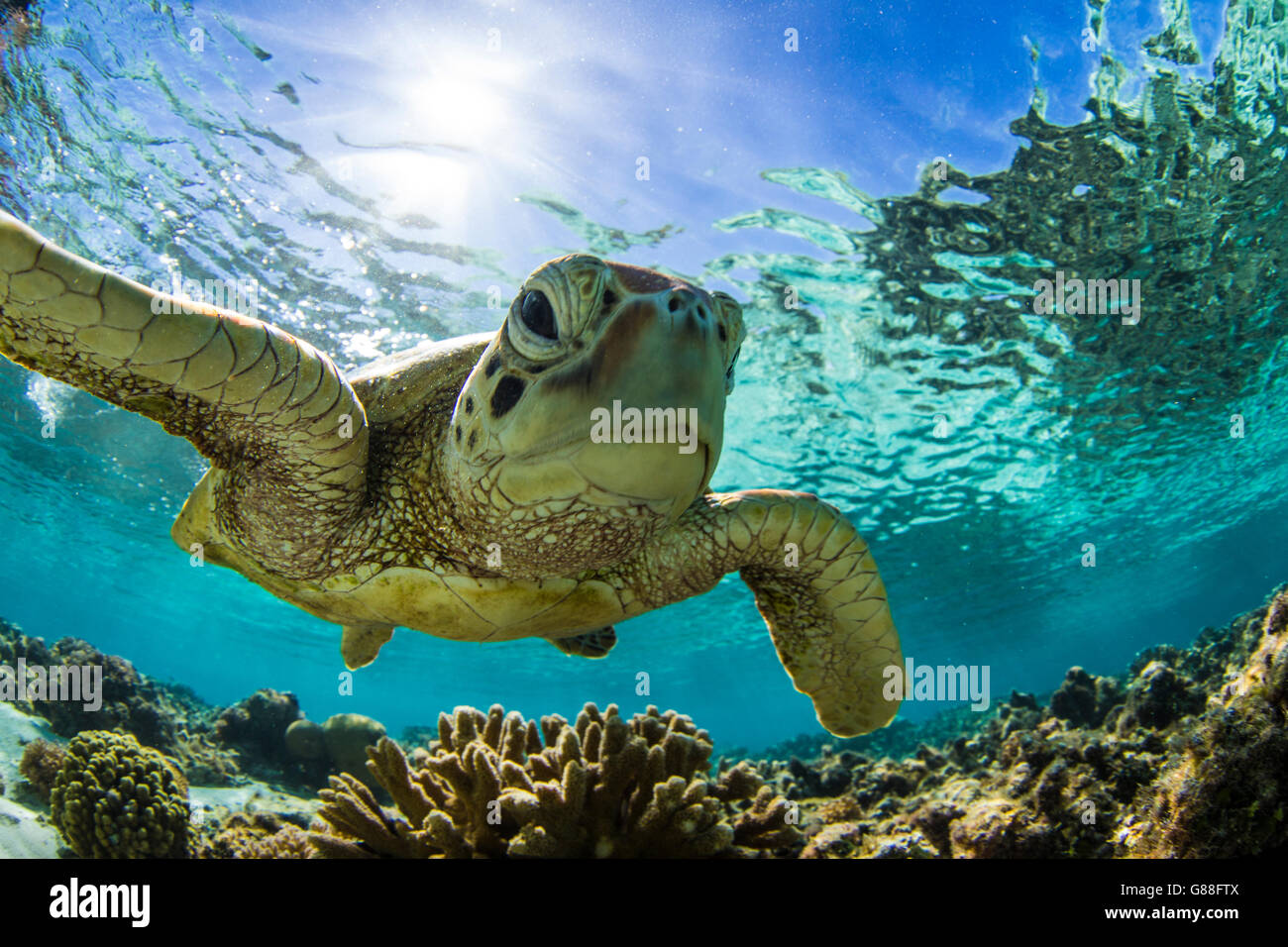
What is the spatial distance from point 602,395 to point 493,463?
0.58 metres

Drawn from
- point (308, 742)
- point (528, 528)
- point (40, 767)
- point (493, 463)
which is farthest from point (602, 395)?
point (308, 742)

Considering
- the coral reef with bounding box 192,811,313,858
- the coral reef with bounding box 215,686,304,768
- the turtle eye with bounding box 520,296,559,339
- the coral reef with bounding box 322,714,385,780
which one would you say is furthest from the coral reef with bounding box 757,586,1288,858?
the coral reef with bounding box 215,686,304,768

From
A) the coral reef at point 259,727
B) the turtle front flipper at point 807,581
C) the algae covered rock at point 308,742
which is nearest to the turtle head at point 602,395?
the turtle front flipper at point 807,581

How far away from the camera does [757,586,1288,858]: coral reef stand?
2.33m

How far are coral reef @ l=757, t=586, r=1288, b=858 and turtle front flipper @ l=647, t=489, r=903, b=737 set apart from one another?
2.52 feet

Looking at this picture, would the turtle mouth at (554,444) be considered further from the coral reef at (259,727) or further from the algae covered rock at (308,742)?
the coral reef at (259,727)

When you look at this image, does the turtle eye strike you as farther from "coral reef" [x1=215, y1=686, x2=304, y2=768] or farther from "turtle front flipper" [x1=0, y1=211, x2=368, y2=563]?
"coral reef" [x1=215, y1=686, x2=304, y2=768]

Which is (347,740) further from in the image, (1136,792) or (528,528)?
(1136,792)

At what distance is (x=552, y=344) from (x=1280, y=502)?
3542 cm

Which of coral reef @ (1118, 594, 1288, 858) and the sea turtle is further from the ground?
the sea turtle

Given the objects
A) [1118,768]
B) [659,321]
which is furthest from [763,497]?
[1118,768]

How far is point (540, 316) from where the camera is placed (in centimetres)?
198
